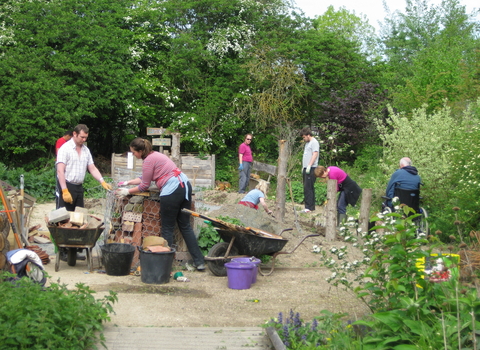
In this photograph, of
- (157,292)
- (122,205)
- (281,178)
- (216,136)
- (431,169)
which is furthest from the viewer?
(216,136)

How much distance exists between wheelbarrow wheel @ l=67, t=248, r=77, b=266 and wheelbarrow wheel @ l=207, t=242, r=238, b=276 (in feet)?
6.10

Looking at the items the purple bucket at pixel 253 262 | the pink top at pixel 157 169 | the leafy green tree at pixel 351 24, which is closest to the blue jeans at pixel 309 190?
the purple bucket at pixel 253 262

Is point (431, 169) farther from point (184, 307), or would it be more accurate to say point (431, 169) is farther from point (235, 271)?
point (184, 307)

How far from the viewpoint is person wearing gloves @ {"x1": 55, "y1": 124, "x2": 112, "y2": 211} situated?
7.61 meters

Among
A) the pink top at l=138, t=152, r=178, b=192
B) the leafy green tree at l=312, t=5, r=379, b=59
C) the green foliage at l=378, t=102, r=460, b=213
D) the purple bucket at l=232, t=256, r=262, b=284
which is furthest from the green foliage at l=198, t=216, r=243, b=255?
the leafy green tree at l=312, t=5, r=379, b=59

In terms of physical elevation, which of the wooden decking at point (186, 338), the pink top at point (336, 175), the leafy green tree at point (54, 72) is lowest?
the wooden decking at point (186, 338)

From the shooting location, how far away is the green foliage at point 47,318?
3.96 metres

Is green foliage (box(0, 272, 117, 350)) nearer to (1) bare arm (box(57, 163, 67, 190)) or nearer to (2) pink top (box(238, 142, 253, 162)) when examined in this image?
(1) bare arm (box(57, 163, 67, 190))

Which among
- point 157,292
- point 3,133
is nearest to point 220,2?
point 3,133

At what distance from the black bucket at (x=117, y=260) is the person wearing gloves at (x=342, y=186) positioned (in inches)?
168

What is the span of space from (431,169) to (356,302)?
21.5ft

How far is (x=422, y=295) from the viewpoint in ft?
13.6

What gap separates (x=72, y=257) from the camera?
300 inches

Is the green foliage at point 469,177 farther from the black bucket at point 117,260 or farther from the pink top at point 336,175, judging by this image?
the black bucket at point 117,260
